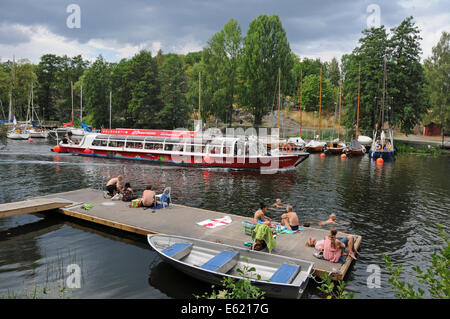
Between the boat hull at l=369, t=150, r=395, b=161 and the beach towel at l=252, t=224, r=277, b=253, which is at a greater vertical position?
the boat hull at l=369, t=150, r=395, b=161

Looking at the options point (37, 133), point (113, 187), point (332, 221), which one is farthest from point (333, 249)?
point (37, 133)

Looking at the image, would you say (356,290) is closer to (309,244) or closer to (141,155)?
(309,244)

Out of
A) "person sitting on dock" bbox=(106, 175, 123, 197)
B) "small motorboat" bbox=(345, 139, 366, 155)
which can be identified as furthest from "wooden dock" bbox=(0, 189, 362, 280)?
"small motorboat" bbox=(345, 139, 366, 155)

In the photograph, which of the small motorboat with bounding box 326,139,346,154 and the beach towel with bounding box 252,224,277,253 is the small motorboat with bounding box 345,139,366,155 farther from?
the beach towel with bounding box 252,224,277,253

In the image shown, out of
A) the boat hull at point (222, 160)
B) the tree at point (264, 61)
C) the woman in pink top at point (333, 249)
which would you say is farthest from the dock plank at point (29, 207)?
the tree at point (264, 61)

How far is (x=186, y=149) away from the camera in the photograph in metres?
40.6

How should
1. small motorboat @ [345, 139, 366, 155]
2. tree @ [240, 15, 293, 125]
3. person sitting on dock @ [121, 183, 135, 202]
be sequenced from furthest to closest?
tree @ [240, 15, 293, 125]
small motorboat @ [345, 139, 366, 155]
person sitting on dock @ [121, 183, 135, 202]

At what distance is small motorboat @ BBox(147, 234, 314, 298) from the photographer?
10.2 m

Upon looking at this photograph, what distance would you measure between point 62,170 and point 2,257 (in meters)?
23.7

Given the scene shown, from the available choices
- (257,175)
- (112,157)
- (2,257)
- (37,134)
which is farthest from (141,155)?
(37,134)

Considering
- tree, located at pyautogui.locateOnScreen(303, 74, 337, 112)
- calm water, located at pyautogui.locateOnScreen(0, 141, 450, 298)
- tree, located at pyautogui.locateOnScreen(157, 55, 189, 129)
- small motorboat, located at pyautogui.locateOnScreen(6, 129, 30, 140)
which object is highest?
tree, located at pyautogui.locateOnScreen(303, 74, 337, 112)

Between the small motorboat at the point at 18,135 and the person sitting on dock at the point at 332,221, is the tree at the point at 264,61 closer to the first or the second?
the small motorboat at the point at 18,135

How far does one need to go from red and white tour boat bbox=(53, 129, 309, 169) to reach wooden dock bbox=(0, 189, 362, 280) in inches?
732

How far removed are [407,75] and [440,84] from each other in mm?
15597
